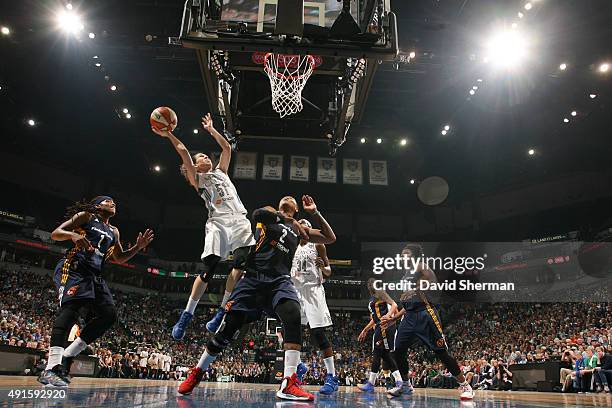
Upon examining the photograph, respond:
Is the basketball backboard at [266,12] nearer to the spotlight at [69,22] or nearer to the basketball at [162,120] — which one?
the basketball at [162,120]

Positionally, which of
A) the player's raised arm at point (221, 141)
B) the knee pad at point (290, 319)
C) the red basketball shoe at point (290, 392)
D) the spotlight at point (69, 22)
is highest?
the spotlight at point (69, 22)

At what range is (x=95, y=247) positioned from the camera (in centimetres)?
525

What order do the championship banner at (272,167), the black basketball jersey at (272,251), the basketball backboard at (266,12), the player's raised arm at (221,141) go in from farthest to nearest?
1. the championship banner at (272,167)
2. the basketball backboard at (266,12)
3. the player's raised arm at (221,141)
4. the black basketball jersey at (272,251)

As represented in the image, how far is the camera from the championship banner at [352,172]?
2284 cm

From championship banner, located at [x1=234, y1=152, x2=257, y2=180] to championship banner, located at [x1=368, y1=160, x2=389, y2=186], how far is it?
6.17 metres

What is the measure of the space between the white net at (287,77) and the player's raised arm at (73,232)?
347cm

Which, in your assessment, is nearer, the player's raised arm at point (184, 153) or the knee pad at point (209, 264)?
the player's raised arm at point (184, 153)

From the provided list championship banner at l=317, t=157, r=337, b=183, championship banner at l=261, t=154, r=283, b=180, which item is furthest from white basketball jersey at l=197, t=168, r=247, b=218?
championship banner at l=317, t=157, r=337, b=183

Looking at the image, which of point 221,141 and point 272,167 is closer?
point 221,141

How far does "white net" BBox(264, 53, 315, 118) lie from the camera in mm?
7020

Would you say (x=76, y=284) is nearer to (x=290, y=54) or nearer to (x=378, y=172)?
(x=290, y=54)

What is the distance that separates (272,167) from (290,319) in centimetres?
1816

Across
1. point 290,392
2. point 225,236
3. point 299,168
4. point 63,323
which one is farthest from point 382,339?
point 299,168

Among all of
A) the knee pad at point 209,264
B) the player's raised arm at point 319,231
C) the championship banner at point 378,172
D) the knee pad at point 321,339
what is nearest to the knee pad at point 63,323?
the knee pad at point 209,264
